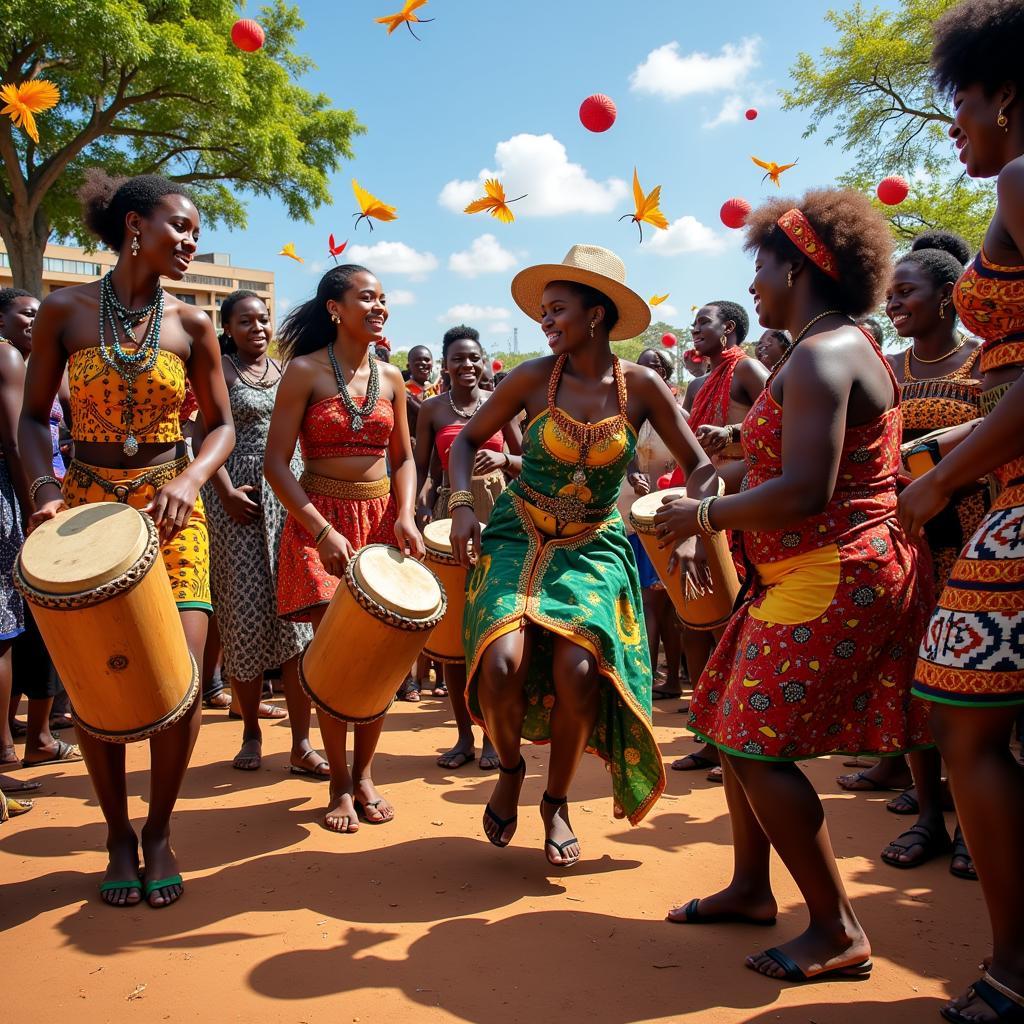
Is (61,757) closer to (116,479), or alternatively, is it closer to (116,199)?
(116,479)

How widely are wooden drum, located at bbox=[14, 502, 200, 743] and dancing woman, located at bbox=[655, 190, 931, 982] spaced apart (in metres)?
1.77

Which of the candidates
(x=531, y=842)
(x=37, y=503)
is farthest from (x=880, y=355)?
(x=37, y=503)

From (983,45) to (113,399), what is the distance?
126 inches

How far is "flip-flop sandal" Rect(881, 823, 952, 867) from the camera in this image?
3.68m

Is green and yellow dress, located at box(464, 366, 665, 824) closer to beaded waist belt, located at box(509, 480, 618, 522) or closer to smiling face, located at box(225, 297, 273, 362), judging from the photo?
beaded waist belt, located at box(509, 480, 618, 522)

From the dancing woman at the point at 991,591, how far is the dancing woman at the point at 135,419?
8.61 feet

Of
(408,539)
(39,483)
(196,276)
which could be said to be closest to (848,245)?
(408,539)

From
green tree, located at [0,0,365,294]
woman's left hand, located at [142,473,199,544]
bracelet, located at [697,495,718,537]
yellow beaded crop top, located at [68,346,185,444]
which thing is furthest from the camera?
green tree, located at [0,0,365,294]

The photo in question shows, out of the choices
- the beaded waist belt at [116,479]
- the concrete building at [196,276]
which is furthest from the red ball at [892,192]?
the concrete building at [196,276]

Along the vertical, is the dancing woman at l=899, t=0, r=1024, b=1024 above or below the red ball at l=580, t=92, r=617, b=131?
below

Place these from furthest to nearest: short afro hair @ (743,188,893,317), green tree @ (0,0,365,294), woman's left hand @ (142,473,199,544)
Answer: green tree @ (0,0,365,294), woman's left hand @ (142,473,199,544), short afro hair @ (743,188,893,317)

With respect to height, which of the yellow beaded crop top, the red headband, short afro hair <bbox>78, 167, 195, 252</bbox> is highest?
short afro hair <bbox>78, 167, 195, 252</bbox>

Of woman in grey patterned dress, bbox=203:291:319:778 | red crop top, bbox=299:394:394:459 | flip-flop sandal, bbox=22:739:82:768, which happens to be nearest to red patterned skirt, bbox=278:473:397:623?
red crop top, bbox=299:394:394:459

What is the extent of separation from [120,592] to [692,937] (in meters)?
2.23
